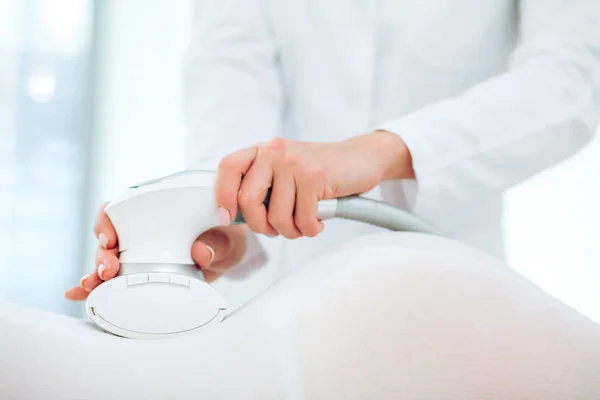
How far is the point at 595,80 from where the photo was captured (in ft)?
2.43

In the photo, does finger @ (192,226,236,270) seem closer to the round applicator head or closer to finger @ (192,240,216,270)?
finger @ (192,240,216,270)

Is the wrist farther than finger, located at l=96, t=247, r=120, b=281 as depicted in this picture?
Yes

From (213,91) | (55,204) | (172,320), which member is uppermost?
(213,91)

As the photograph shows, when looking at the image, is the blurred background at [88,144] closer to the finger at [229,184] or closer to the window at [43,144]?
the window at [43,144]

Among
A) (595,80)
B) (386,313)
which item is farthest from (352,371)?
(595,80)

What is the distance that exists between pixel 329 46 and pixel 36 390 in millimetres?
705

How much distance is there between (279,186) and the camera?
52 centimetres

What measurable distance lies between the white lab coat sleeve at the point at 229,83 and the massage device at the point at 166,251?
0.29 m

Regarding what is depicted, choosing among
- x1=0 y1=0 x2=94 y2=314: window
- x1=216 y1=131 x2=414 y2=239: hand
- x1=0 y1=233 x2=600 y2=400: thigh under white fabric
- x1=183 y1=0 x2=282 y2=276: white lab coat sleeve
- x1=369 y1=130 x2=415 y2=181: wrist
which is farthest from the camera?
x1=0 y1=0 x2=94 y2=314: window

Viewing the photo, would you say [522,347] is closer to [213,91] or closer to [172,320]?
[172,320]

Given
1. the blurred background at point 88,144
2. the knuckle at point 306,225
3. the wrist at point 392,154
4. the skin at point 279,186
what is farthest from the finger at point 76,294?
the blurred background at point 88,144

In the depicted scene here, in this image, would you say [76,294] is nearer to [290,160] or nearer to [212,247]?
[212,247]

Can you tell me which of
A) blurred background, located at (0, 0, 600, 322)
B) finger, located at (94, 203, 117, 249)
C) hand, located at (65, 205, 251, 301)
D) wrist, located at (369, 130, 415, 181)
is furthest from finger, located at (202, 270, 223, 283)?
blurred background, located at (0, 0, 600, 322)

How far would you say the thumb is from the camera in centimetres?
55
